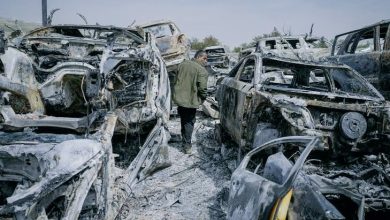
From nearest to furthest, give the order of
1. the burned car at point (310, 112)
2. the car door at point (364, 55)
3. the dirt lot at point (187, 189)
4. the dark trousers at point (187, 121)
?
1. the dirt lot at point (187, 189)
2. the burned car at point (310, 112)
3. the dark trousers at point (187, 121)
4. the car door at point (364, 55)

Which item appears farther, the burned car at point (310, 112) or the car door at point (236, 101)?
the car door at point (236, 101)

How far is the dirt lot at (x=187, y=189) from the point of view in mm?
4164

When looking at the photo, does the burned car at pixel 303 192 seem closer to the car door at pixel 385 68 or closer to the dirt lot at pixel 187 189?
the dirt lot at pixel 187 189

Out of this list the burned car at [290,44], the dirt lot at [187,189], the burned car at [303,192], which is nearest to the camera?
the burned car at [303,192]

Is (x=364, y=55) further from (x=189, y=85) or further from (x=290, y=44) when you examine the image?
(x=290, y=44)

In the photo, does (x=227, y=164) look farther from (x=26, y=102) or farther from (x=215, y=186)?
(x=26, y=102)

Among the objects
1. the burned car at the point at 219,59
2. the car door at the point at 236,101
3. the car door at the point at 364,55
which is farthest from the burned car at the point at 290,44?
the car door at the point at 236,101

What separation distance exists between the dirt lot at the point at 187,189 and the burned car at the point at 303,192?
96 centimetres

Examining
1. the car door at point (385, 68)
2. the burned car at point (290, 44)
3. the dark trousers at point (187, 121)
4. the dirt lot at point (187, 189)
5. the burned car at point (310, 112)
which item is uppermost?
the burned car at point (290, 44)

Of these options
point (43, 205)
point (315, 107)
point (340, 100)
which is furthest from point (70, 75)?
point (340, 100)

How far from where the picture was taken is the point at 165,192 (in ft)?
15.5

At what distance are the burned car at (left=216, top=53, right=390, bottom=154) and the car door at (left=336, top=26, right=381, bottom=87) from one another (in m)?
1.51

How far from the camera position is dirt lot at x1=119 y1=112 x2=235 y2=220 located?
4.16 metres

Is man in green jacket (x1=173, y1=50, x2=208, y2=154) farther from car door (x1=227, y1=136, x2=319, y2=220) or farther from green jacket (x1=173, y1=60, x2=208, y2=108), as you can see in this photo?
car door (x1=227, y1=136, x2=319, y2=220)
